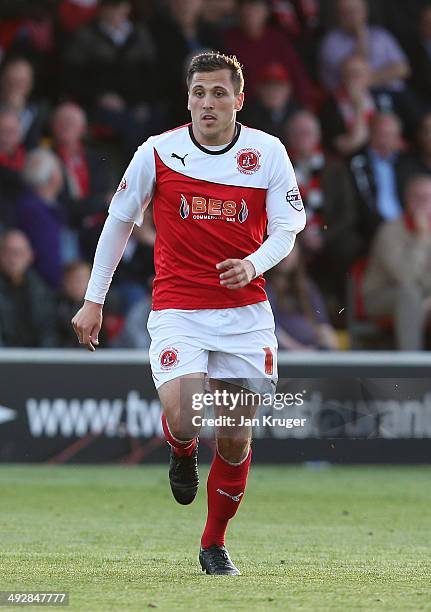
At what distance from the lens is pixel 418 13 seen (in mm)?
16609

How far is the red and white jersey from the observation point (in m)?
6.38

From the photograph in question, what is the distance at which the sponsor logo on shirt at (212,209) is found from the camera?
636 cm

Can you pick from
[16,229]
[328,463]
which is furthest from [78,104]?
[328,463]

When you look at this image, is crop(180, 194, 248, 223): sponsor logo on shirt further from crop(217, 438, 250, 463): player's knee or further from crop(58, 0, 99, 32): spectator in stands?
crop(58, 0, 99, 32): spectator in stands

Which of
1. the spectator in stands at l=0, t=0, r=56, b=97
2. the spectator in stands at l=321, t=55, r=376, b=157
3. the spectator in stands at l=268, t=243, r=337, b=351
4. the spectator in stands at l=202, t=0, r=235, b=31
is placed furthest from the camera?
the spectator in stands at l=202, t=0, r=235, b=31

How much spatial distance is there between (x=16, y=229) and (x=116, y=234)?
658cm

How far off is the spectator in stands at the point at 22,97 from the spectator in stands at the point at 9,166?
188 millimetres

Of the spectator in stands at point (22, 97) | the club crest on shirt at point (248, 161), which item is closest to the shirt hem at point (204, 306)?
the club crest on shirt at point (248, 161)

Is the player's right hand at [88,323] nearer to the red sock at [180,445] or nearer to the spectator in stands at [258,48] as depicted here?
the red sock at [180,445]

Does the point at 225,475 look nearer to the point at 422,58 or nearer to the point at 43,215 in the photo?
the point at 43,215

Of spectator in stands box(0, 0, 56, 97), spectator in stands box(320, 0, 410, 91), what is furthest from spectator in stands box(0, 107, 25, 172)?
spectator in stands box(320, 0, 410, 91)

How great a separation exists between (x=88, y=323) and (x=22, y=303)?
621 centimetres

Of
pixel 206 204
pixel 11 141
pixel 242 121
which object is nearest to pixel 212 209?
pixel 206 204

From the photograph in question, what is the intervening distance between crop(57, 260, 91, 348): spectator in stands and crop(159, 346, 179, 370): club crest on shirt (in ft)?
20.7
